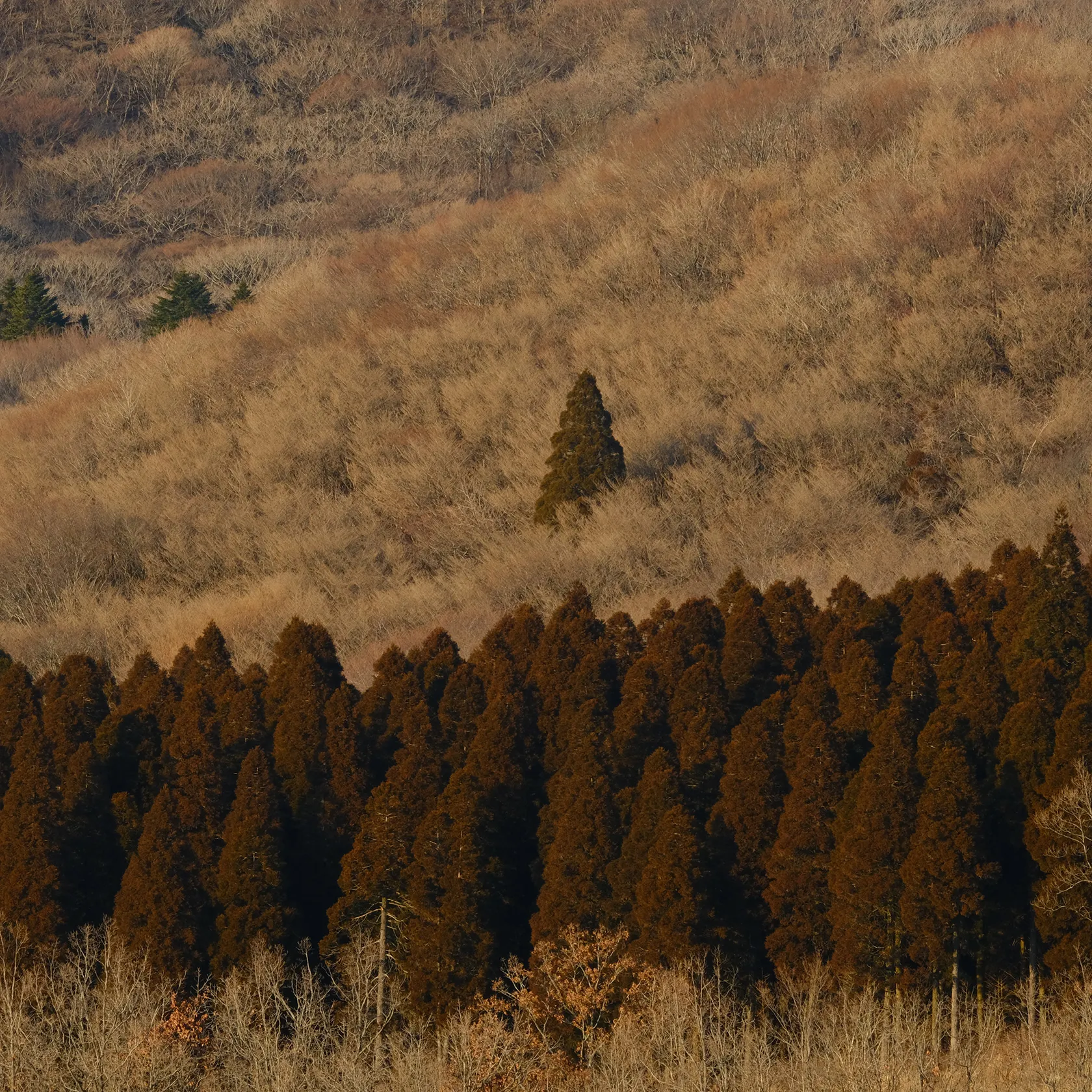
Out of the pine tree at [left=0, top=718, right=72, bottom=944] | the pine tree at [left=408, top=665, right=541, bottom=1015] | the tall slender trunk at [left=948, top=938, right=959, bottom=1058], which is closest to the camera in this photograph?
the tall slender trunk at [left=948, top=938, right=959, bottom=1058]

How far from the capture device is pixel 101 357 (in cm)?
5844

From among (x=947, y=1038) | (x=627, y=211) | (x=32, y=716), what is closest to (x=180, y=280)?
(x=627, y=211)

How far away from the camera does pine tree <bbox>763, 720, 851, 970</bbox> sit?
62.4ft

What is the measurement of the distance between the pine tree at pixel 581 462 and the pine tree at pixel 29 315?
30.0 metres

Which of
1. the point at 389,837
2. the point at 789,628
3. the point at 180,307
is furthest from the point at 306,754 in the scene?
the point at 180,307

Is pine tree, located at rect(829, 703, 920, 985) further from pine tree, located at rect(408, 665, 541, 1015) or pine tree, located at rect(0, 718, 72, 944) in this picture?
pine tree, located at rect(0, 718, 72, 944)

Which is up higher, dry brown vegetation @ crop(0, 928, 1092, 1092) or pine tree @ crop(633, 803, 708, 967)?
pine tree @ crop(633, 803, 708, 967)

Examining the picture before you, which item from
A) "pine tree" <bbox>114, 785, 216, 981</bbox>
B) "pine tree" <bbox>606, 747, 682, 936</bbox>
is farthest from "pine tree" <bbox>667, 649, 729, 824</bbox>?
"pine tree" <bbox>114, 785, 216, 981</bbox>

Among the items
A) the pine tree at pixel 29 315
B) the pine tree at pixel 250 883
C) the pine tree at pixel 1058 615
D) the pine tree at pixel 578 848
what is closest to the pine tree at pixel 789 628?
the pine tree at pixel 1058 615

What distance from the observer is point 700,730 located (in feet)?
70.9

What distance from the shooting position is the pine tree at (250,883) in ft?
64.9

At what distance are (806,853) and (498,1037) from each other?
4.32m

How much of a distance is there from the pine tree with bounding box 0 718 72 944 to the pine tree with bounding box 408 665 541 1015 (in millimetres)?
4022

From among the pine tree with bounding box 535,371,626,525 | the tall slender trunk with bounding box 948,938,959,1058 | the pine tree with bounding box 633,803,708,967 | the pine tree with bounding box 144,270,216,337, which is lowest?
the tall slender trunk with bounding box 948,938,959,1058
